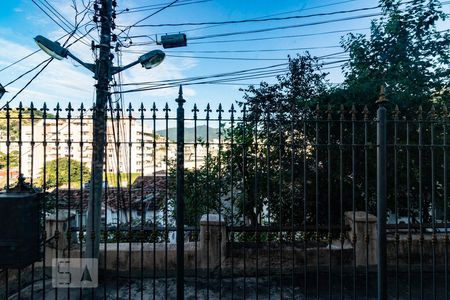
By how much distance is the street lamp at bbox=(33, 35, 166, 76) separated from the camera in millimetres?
4191

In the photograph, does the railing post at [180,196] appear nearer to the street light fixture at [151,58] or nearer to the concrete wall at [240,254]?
the concrete wall at [240,254]

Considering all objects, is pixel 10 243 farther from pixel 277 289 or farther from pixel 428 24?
pixel 428 24

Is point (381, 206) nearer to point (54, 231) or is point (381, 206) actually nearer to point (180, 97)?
point (180, 97)

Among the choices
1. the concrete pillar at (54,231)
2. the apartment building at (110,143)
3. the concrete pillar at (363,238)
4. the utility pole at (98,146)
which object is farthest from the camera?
the concrete pillar at (363,238)

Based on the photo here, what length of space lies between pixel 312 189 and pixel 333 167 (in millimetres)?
672

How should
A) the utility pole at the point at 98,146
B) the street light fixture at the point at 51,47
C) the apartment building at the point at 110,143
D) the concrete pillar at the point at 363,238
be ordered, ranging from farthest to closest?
the concrete pillar at the point at 363,238
the street light fixture at the point at 51,47
the utility pole at the point at 98,146
the apartment building at the point at 110,143

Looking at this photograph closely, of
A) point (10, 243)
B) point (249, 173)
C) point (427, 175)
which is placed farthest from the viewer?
point (249, 173)

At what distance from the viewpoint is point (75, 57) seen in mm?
4305

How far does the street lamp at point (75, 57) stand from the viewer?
4.19m

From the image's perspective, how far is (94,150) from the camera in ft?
12.6

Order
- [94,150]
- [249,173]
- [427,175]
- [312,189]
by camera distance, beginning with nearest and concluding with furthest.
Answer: [94,150] → [427,175] → [312,189] → [249,173]

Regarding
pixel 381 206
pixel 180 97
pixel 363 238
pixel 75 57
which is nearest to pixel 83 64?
pixel 75 57

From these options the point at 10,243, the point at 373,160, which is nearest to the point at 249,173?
the point at 373,160

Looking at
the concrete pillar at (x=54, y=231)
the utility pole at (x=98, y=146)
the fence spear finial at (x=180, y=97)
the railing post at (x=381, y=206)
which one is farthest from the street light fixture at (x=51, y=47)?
the railing post at (x=381, y=206)
